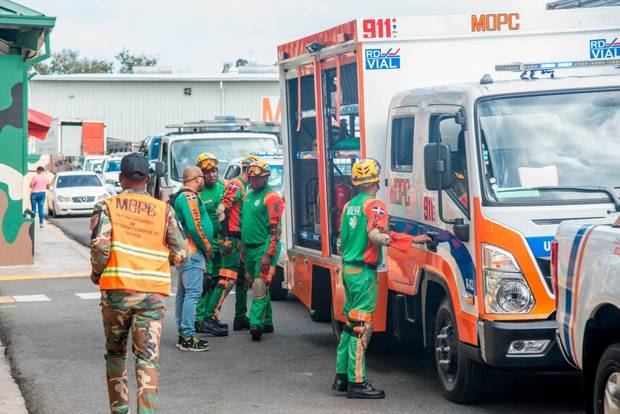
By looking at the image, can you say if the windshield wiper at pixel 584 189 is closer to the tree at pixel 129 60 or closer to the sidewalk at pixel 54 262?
the sidewalk at pixel 54 262

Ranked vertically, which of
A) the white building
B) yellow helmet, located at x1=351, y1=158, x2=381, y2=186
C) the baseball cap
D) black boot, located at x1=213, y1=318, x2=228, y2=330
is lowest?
black boot, located at x1=213, y1=318, x2=228, y2=330

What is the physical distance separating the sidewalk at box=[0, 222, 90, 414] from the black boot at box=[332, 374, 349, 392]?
2.39 metres

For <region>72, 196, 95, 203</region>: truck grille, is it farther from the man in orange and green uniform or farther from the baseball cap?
the baseball cap

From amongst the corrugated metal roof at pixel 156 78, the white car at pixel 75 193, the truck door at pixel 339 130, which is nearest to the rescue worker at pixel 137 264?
the truck door at pixel 339 130

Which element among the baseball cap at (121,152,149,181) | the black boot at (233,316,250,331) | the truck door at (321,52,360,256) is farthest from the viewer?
the black boot at (233,316,250,331)

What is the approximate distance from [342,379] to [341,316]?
4.17 ft

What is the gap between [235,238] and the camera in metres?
13.1

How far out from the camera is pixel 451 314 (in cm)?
898

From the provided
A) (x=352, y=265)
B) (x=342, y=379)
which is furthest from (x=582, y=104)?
(x=342, y=379)

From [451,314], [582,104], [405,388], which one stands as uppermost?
[582,104]

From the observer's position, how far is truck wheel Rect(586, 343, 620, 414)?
Answer: 6.57 meters

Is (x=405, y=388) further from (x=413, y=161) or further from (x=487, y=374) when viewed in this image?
(x=413, y=161)

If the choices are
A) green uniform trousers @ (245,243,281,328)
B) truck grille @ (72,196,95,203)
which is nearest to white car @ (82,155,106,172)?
truck grille @ (72,196,95,203)

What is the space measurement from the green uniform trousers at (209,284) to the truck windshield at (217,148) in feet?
26.4
